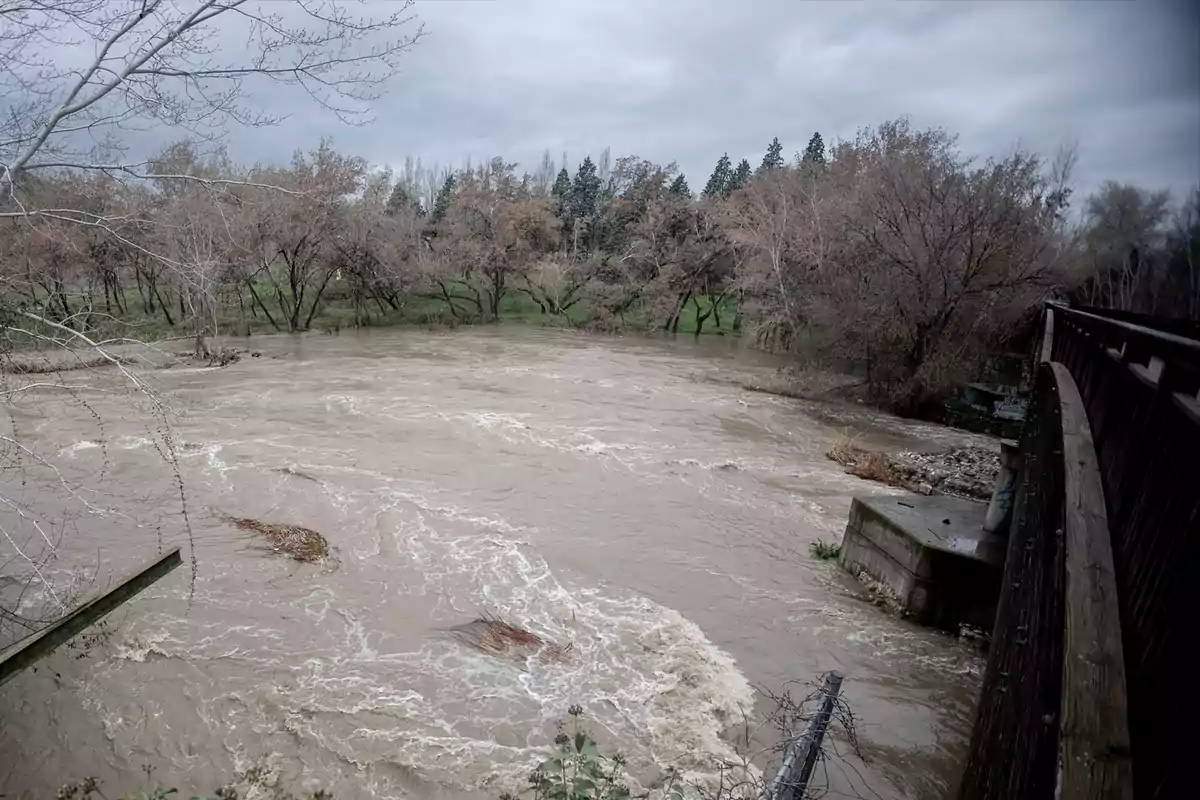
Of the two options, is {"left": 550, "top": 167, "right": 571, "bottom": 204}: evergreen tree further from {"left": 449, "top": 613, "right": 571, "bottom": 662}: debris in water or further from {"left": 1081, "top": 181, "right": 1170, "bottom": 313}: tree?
{"left": 449, "top": 613, "right": 571, "bottom": 662}: debris in water

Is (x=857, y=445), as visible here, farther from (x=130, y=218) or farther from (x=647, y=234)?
(x=647, y=234)

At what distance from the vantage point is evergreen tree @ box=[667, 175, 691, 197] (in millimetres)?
51147

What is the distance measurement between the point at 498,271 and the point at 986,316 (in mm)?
29478

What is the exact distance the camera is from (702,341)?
40.2 meters

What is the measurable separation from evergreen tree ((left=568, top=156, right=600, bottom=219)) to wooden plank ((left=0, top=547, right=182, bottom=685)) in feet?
174

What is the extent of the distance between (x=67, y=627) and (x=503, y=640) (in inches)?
160

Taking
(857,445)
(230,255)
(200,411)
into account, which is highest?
(230,255)

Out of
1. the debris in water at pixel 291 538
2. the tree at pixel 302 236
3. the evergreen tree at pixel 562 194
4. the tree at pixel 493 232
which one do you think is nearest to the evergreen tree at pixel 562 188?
the evergreen tree at pixel 562 194

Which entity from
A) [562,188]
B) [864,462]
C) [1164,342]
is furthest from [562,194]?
[1164,342]

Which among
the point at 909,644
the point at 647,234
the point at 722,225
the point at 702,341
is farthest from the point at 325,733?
the point at 647,234

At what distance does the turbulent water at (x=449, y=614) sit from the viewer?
5.81m

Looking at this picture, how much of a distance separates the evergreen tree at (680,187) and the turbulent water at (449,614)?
125 ft

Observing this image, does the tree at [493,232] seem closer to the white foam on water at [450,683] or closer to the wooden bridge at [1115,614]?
the white foam on water at [450,683]

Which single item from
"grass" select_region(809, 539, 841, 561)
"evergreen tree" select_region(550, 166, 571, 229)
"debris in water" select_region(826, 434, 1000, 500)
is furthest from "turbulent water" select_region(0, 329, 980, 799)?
"evergreen tree" select_region(550, 166, 571, 229)
